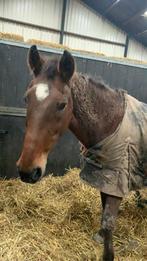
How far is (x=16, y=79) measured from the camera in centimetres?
364

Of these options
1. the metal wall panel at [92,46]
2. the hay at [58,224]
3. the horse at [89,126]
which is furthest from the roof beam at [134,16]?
the horse at [89,126]

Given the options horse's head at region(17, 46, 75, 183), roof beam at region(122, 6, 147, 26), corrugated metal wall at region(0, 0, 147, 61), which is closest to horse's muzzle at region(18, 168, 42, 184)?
horse's head at region(17, 46, 75, 183)

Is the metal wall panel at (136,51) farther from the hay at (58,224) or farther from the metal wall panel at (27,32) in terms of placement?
the hay at (58,224)

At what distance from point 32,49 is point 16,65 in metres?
1.69

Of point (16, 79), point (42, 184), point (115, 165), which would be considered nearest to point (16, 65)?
point (16, 79)

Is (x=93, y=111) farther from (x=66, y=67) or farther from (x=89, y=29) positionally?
(x=89, y=29)

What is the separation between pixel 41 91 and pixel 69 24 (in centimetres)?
1078

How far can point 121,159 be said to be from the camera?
210cm

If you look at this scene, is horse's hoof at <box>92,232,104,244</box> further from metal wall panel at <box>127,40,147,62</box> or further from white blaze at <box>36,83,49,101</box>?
metal wall panel at <box>127,40,147,62</box>

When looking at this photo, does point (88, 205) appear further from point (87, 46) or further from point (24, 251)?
point (87, 46)

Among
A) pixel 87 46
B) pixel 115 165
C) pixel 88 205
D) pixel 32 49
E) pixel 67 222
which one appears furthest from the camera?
pixel 87 46

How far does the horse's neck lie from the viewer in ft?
6.73

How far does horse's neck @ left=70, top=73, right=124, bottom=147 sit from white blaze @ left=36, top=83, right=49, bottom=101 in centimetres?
25

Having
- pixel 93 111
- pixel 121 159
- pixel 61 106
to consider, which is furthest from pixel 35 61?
pixel 121 159
